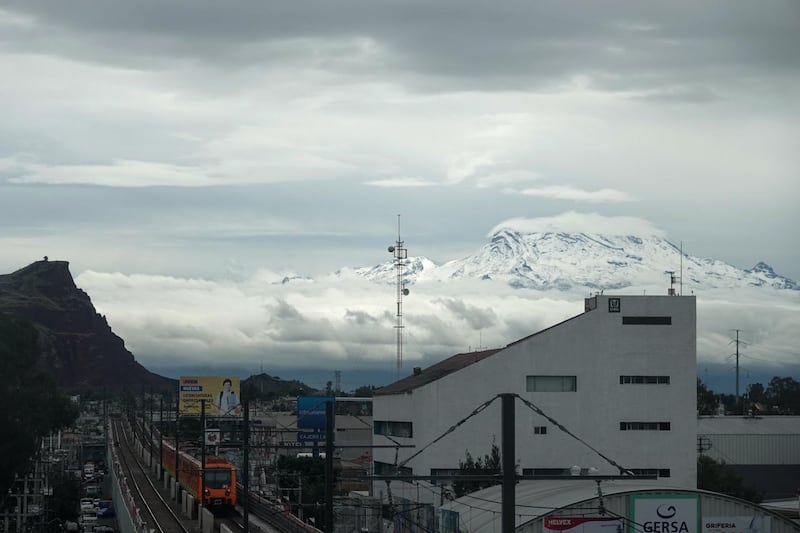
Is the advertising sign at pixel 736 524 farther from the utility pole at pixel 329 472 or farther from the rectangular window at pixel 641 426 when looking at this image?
the rectangular window at pixel 641 426

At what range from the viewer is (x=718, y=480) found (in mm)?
97750

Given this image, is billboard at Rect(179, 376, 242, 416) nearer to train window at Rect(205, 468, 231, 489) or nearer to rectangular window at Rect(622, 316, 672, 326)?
train window at Rect(205, 468, 231, 489)

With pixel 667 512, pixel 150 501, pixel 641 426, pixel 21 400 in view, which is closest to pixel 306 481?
pixel 150 501

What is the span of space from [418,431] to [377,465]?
423 inches

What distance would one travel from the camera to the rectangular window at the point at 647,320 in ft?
299

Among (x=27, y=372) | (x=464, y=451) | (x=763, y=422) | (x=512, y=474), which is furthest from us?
(x=763, y=422)

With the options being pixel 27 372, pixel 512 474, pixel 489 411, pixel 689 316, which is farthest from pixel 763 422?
pixel 512 474

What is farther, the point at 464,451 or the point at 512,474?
the point at 464,451

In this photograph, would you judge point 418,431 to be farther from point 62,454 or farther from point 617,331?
point 62,454

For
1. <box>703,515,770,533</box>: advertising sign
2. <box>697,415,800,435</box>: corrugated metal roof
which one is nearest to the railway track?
<box>703,515,770,533</box>: advertising sign

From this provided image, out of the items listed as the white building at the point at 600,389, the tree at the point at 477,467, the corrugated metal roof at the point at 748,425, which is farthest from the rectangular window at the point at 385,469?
the corrugated metal roof at the point at 748,425

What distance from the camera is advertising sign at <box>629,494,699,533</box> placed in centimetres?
5372

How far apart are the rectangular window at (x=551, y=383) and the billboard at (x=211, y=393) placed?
56.4m

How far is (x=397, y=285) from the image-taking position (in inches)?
4491
